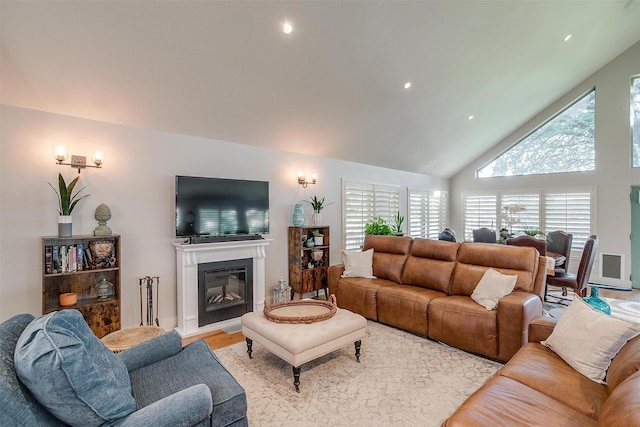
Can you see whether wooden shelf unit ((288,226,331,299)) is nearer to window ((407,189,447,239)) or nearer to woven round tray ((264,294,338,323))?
woven round tray ((264,294,338,323))

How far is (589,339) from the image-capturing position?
193 centimetres

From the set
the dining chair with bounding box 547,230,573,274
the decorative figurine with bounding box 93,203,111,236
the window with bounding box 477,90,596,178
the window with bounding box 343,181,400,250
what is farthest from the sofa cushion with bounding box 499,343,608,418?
the window with bounding box 477,90,596,178

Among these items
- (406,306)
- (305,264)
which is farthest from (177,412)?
(305,264)

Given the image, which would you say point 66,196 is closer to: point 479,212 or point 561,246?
point 561,246

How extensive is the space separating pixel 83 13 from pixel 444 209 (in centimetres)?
818

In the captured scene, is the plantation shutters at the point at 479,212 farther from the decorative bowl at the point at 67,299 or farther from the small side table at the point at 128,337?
the decorative bowl at the point at 67,299

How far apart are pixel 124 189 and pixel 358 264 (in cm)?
311

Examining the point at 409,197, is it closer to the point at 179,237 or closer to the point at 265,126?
the point at 265,126

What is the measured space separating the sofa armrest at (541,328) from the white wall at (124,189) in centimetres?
346

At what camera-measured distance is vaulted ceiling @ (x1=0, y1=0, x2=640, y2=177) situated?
266cm

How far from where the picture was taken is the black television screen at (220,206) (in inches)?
150

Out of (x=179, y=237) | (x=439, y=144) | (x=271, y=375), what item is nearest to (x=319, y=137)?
(x=179, y=237)

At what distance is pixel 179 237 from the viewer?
3850mm

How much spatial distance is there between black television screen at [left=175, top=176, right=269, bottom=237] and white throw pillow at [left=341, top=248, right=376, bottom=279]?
4.20 ft
